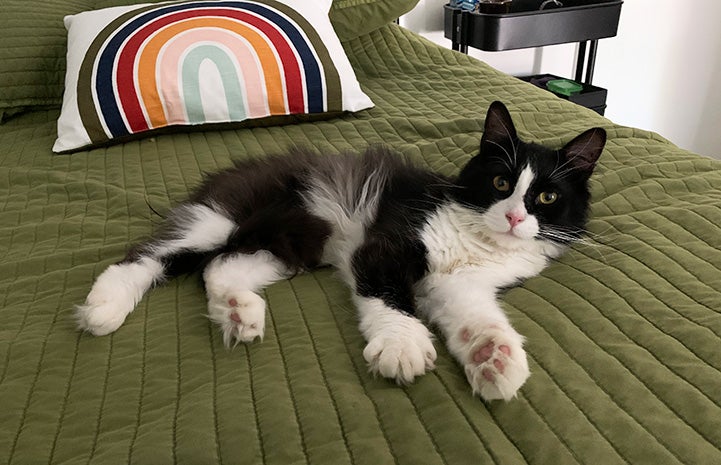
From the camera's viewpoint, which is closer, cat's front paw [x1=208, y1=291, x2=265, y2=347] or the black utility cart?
cat's front paw [x1=208, y1=291, x2=265, y2=347]

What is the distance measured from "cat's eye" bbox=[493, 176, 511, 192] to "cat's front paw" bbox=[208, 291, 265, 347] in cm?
50

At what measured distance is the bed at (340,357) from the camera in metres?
0.72

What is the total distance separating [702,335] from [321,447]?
575 mm

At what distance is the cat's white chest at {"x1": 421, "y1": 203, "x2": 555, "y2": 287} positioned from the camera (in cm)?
114

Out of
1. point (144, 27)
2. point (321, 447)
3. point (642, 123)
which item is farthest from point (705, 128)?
point (321, 447)

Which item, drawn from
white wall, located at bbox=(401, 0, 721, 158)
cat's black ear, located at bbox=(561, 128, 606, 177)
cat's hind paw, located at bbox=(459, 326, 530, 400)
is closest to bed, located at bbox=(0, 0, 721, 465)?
cat's hind paw, located at bbox=(459, 326, 530, 400)

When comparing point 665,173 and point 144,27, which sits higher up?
point 144,27

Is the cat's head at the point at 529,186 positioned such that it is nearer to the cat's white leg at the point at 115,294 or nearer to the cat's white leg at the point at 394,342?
the cat's white leg at the point at 394,342

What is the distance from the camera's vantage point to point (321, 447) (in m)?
0.71

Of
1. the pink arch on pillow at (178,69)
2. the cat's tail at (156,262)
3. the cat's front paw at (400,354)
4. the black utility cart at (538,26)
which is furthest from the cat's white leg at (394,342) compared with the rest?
the black utility cart at (538,26)

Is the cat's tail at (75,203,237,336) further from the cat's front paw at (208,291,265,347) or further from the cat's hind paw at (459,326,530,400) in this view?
the cat's hind paw at (459,326,530,400)

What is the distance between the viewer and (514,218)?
1100 mm

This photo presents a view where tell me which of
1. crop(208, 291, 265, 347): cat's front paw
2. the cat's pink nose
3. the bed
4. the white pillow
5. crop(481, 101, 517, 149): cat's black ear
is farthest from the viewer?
the white pillow

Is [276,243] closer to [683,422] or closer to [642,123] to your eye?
[683,422]
